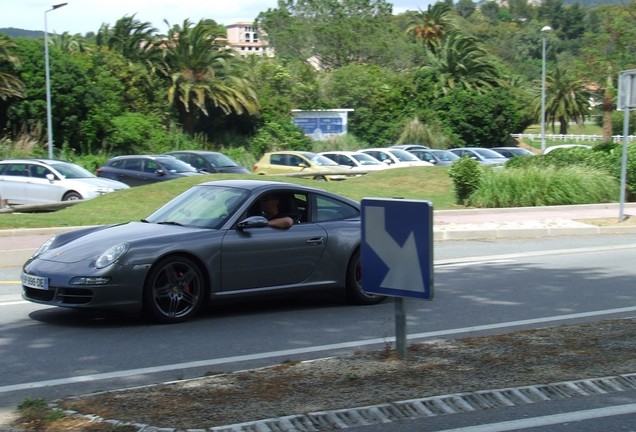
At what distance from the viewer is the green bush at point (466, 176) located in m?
23.2

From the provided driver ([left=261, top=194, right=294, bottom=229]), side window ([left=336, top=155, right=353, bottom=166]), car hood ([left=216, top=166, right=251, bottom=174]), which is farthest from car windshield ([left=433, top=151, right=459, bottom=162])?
driver ([left=261, top=194, right=294, bottom=229])

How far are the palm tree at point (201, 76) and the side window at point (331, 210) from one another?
42265 mm

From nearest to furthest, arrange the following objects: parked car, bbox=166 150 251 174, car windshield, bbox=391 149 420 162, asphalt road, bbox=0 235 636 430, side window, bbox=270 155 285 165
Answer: asphalt road, bbox=0 235 636 430 < parked car, bbox=166 150 251 174 < side window, bbox=270 155 285 165 < car windshield, bbox=391 149 420 162

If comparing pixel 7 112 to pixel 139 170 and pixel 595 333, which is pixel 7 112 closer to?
pixel 139 170

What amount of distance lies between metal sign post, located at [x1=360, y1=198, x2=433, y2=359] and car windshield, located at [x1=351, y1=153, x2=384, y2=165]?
1236 inches

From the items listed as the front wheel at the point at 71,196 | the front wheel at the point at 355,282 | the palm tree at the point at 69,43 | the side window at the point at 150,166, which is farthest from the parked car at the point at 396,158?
the front wheel at the point at 355,282

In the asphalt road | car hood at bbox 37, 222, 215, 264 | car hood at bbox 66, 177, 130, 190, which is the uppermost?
car hood at bbox 37, 222, 215, 264

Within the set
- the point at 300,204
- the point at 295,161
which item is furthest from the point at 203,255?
the point at 295,161

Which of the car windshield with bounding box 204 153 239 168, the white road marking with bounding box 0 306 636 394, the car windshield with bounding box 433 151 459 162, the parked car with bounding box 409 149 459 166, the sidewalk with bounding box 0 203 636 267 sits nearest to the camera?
the white road marking with bounding box 0 306 636 394

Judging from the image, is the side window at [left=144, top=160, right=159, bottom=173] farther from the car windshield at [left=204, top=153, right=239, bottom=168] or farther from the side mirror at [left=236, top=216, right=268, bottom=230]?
the side mirror at [left=236, top=216, right=268, bottom=230]

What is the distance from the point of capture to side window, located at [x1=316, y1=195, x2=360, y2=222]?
10391 mm

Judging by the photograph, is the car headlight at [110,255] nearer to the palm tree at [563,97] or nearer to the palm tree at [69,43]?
the palm tree at [69,43]

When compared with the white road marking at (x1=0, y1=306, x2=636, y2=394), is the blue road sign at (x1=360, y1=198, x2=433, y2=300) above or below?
above

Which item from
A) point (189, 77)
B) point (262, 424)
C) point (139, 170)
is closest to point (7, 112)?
point (189, 77)
